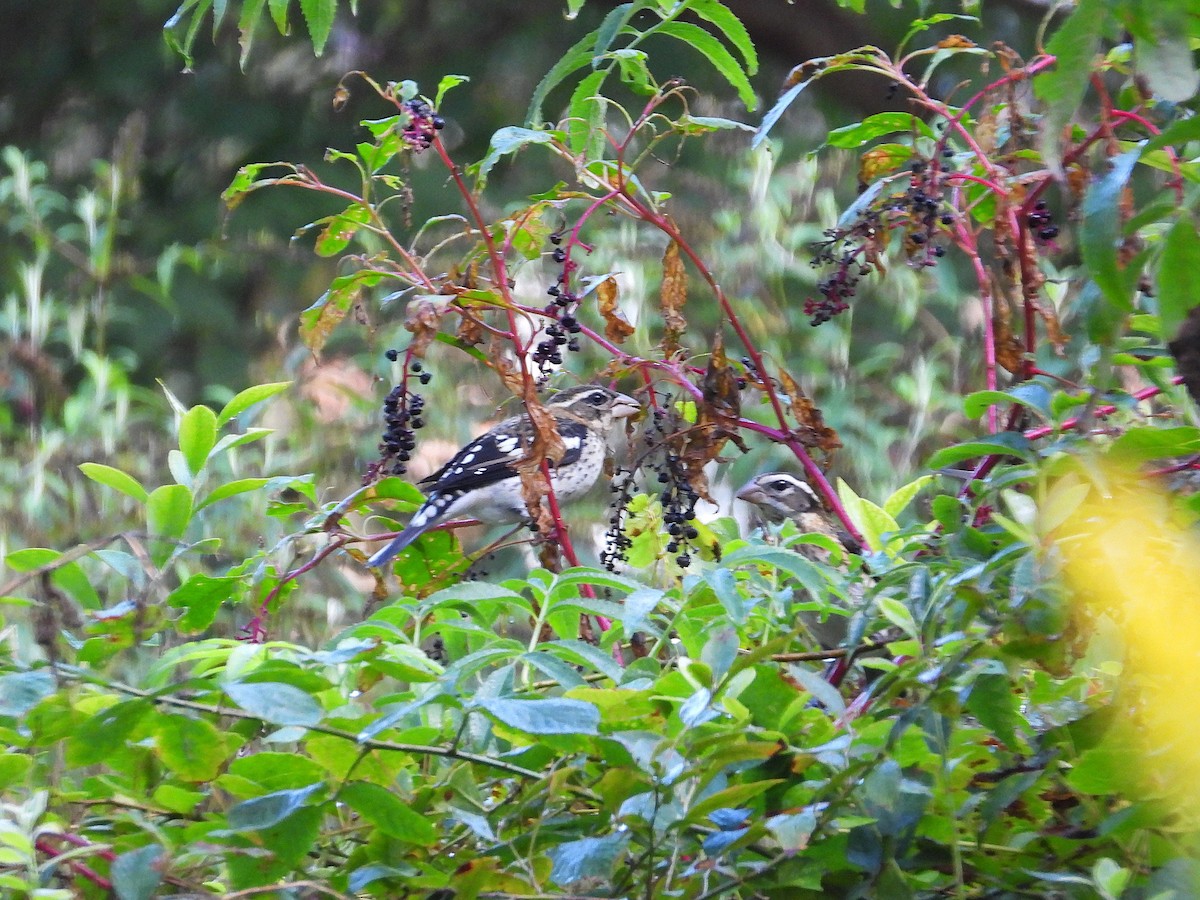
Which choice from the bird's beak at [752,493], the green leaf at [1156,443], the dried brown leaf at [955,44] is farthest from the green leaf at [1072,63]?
the bird's beak at [752,493]

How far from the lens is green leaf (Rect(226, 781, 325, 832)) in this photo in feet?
3.41

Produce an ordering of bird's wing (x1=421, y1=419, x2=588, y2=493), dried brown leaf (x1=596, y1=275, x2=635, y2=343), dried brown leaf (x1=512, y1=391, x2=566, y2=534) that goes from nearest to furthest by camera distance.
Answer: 1. dried brown leaf (x1=512, y1=391, x2=566, y2=534)
2. dried brown leaf (x1=596, y1=275, x2=635, y2=343)
3. bird's wing (x1=421, y1=419, x2=588, y2=493)

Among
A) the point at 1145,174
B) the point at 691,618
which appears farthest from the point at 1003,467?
the point at 1145,174

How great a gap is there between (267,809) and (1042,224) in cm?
118

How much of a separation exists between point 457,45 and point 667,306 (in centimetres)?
561

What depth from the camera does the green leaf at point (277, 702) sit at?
102cm

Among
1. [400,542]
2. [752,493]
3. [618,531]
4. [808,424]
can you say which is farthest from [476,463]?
[808,424]

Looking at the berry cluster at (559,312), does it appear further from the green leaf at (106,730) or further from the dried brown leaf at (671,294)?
the green leaf at (106,730)

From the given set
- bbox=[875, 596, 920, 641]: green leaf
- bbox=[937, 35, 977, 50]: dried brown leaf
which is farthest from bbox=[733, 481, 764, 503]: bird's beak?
bbox=[875, 596, 920, 641]: green leaf

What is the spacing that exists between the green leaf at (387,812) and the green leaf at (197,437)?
0.58 metres

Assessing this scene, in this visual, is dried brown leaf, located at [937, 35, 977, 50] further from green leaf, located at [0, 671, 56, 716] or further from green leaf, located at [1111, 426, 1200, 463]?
green leaf, located at [0, 671, 56, 716]

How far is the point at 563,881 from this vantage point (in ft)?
3.31

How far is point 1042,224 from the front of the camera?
1.74 metres

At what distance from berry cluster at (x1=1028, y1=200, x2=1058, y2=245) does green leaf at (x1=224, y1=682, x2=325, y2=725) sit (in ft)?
3.50
